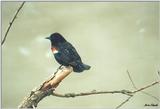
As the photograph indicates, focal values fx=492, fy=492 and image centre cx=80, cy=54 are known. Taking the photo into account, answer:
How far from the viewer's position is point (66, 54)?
90.7 inches

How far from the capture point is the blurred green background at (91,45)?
7.55 feet

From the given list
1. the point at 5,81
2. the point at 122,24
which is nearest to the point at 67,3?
the point at 122,24

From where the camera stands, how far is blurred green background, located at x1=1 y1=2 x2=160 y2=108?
230 cm

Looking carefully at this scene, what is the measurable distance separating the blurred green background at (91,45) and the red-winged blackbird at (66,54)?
0.9 inches

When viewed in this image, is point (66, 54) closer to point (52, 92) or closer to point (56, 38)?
Result: point (56, 38)

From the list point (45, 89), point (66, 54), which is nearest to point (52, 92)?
point (45, 89)

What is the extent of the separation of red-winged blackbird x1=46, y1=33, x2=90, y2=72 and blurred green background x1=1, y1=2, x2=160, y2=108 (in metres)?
0.02

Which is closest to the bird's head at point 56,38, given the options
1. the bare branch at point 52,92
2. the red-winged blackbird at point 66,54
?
the red-winged blackbird at point 66,54

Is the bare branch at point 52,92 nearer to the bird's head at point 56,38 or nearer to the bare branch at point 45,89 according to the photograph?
the bare branch at point 45,89

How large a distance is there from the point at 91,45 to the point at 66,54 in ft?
0.42

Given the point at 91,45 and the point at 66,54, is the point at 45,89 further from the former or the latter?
the point at 91,45

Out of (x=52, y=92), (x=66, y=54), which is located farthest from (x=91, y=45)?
(x=52, y=92)

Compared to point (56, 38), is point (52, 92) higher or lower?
lower

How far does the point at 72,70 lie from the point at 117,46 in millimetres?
242
